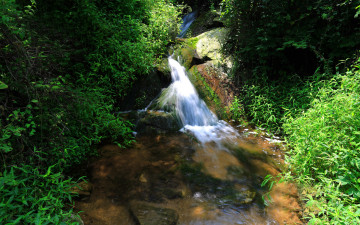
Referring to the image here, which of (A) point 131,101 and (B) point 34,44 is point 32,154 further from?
(A) point 131,101

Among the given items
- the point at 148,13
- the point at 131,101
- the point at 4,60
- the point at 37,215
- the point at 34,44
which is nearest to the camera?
the point at 37,215

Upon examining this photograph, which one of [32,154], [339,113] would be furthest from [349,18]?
[32,154]

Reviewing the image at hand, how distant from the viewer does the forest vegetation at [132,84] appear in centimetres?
231

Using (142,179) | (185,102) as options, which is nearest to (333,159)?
(142,179)

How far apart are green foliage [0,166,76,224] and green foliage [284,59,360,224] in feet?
10.0

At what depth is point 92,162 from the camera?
392cm

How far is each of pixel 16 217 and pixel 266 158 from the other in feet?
14.2

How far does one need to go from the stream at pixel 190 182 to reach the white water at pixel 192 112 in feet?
0.20

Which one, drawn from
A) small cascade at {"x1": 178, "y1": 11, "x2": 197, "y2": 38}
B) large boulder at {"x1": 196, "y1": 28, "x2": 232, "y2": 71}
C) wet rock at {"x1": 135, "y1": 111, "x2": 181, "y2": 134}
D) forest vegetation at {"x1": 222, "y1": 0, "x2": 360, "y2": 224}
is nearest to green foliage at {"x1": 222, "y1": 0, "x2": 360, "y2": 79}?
forest vegetation at {"x1": 222, "y1": 0, "x2": 360, "y2": 224}

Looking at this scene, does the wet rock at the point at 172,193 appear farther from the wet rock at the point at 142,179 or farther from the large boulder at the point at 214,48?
the large boulder at the point at 214,48

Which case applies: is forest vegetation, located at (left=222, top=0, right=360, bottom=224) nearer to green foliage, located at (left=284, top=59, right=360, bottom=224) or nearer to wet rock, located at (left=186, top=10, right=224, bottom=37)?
green foliage, located at (left=284, top=59, right=360, bottom=224)

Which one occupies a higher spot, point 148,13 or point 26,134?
point 148,13

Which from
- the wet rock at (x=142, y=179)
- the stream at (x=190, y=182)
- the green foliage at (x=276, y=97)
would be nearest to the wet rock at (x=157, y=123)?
the stream at (x=190, y=182)

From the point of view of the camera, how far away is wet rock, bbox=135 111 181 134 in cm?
537
